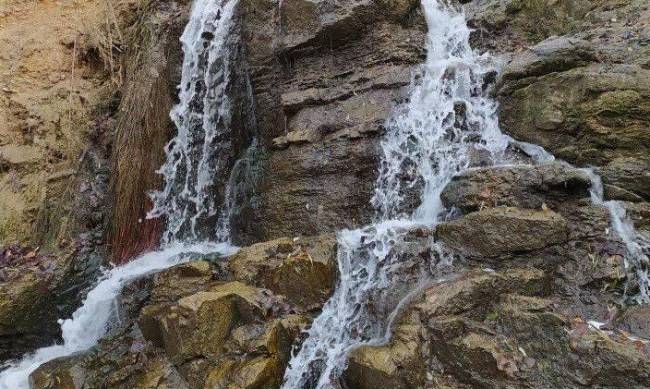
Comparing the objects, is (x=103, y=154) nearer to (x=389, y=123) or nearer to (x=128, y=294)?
(x=128, y=294)

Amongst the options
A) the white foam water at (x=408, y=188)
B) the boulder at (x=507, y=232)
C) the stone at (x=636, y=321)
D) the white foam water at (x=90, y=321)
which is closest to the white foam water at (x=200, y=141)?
the white foam water at (x=90, y=321)

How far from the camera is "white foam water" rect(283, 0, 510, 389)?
4.51 metres

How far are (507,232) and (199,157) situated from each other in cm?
495

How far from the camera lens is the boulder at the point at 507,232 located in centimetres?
459

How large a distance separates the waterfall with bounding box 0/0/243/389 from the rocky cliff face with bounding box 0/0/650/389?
261 millimetres

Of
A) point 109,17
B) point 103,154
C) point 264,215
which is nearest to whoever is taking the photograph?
point 264,215

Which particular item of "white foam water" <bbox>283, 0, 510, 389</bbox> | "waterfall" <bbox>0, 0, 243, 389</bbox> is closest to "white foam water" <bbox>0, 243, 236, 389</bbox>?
"waterfall" <bbox>0, 0, 243, 389</bbox>

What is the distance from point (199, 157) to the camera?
7766 millimetres

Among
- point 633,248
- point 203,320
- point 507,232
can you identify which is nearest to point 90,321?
point 203,320

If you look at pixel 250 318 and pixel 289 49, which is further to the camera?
pixel 289 49

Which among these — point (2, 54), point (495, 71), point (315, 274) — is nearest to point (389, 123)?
point (495, 71)

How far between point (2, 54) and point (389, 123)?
24.0 feet

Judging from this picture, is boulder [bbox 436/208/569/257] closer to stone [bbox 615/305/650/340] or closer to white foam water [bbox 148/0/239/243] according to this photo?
stone [bbox 615/305/650/340]

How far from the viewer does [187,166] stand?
7.72 metres
